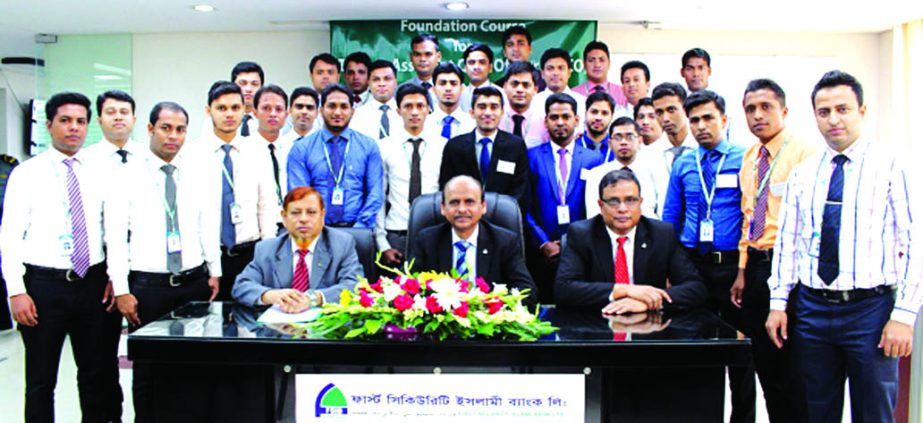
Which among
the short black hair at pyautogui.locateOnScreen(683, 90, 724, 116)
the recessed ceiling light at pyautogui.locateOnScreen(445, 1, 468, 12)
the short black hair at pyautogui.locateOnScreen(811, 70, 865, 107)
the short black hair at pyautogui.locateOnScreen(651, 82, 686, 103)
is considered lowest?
the short black hair at pyautogui.locateOnScreen(811, 70, 865, 107)

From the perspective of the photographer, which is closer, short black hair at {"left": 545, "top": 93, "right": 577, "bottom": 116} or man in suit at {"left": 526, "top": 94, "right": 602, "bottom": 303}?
man in suit at {"left": 526, "top": 94, "right": 602, "bottom": 303}

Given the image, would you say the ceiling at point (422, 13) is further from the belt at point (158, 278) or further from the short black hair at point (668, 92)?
the belt at point (158, 278)

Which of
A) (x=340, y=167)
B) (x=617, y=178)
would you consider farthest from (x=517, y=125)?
(x=617, y=178)

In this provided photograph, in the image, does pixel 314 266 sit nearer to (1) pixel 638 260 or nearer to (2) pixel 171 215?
(2) pixel 171 215

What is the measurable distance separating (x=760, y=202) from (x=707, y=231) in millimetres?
287

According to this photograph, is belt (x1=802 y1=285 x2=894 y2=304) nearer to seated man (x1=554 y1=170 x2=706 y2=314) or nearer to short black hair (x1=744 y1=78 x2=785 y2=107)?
seated man (x1=554 y1=170 x2=706 y2=314)

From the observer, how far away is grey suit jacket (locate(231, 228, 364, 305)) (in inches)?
128

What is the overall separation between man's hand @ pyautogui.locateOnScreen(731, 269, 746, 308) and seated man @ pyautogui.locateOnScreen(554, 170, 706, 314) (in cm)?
39

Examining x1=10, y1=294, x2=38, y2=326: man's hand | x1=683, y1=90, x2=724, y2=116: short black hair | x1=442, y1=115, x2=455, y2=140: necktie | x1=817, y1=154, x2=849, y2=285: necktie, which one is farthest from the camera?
x1=442, y1=115, x2=455, y2=140: necktie

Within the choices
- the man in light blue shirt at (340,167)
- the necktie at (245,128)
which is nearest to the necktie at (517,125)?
the man in light blue shirt at (340,167)

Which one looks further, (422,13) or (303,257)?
(422,13)

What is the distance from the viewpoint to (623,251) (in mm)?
3283

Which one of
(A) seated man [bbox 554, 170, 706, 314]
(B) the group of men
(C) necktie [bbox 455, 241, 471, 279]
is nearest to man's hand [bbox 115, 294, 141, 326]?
(B) the group of men

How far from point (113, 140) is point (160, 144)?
36 centimetres
